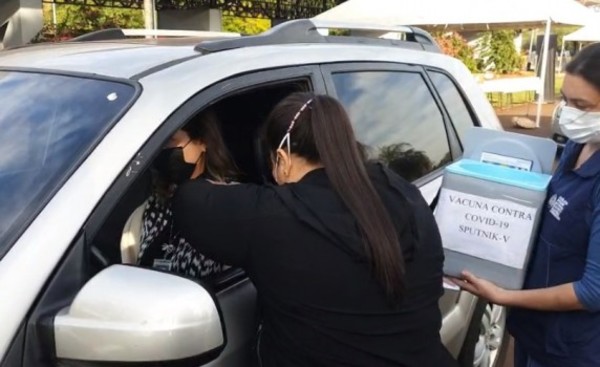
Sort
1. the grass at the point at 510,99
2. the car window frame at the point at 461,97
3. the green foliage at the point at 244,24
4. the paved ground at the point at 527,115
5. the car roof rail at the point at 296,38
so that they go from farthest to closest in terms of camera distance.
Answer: the green foliage at the point at 244,24 → the grass at the point at 510,99 → the paved ground at the point at 527,115 → the car window frame at the point at 461,97 → the car roof rail at the point at 296,38

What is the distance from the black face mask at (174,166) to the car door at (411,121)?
27.6 inches

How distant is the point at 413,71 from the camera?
125 inches

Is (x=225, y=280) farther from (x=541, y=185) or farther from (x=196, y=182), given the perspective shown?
(x=541, y=185)

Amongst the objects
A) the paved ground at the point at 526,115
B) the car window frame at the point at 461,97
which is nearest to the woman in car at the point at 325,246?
the car window frame at the point at 461,97

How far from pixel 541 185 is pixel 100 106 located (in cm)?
129

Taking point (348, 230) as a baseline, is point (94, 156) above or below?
above

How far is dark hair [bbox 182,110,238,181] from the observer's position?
2.08 meters

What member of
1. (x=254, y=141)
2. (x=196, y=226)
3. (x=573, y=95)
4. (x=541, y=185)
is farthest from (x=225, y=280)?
(x=573, y=95)

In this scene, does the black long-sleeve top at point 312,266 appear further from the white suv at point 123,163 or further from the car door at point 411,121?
the car door at point 411,121

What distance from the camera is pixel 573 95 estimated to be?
1.99 metres

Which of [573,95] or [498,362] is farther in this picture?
[498,362]

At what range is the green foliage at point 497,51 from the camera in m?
19.2

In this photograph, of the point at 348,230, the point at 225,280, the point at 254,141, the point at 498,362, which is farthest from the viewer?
the point at 498,362

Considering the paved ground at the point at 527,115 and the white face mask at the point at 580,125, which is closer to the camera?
the white face mask at the point at 580,125
